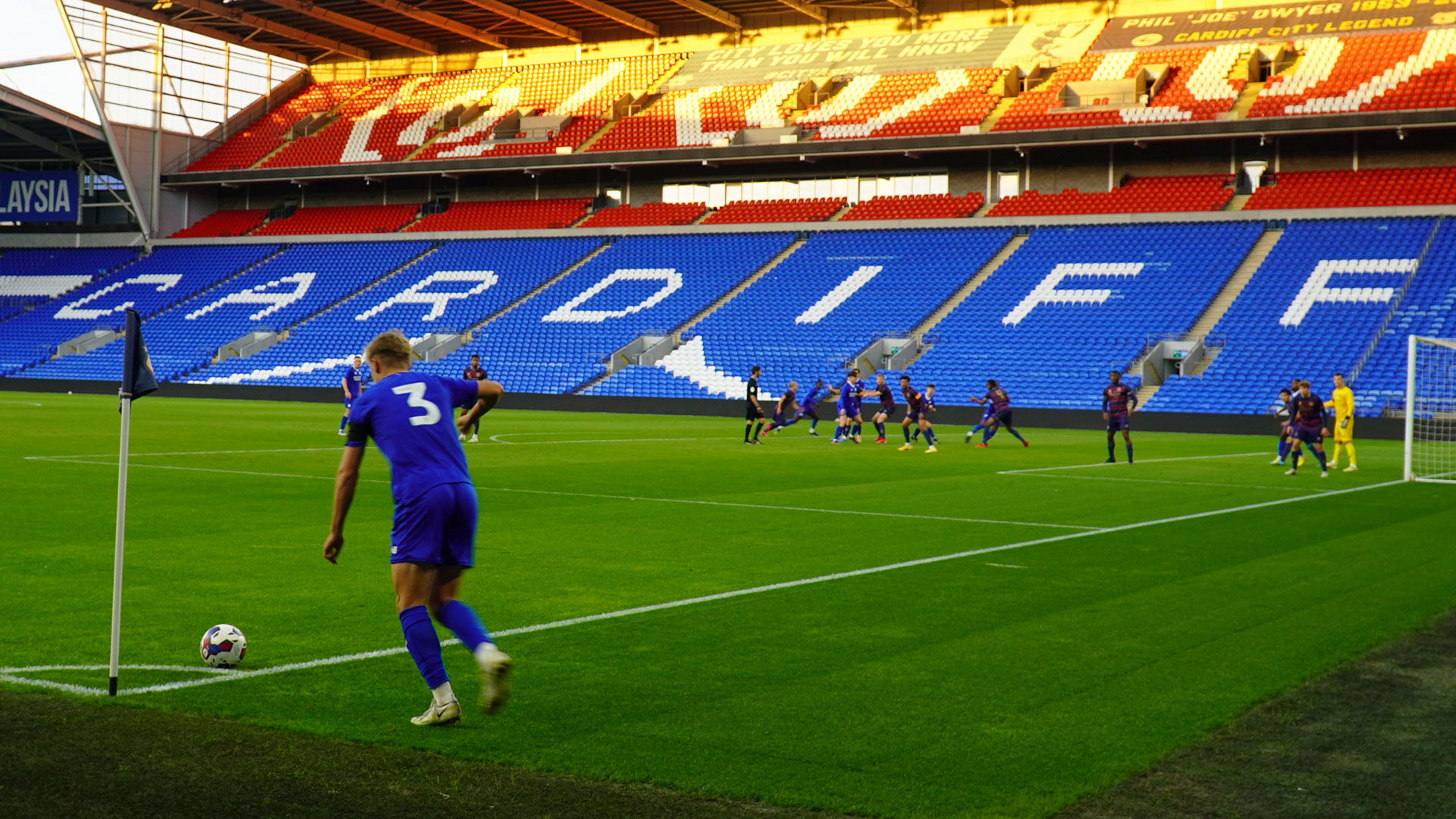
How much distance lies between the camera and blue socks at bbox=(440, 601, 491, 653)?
230 inches

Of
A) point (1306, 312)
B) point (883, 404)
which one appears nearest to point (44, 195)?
point (883, 404)

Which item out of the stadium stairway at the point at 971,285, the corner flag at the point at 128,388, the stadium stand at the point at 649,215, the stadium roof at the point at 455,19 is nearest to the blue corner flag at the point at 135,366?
the corner flag at the point at 128,388

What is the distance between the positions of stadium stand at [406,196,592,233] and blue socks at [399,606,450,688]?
54385mm

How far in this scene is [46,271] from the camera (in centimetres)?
6412

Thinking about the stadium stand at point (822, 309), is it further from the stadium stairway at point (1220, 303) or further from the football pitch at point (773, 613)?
the football pitch at point (773, 613)

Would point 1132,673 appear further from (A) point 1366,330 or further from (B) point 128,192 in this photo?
(B) point 128,192

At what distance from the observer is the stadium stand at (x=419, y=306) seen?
49969 millimetres

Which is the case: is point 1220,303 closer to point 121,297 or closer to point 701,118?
point 701,118

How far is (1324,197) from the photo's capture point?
46469 mm

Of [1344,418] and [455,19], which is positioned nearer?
[1344,418]

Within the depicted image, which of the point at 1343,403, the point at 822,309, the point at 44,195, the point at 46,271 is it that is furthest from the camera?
the point at 44,195

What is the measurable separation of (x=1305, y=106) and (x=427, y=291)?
1356 inches

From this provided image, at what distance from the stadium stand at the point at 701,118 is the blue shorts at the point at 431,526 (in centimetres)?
5153

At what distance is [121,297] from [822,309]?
3328cm
